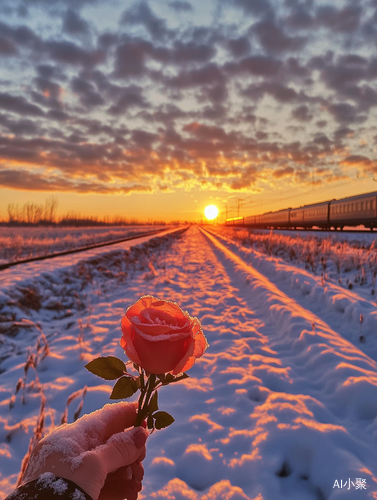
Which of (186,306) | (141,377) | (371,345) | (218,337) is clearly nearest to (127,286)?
(186,306)

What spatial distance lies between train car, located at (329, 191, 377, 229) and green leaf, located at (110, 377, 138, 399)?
28.4 metres

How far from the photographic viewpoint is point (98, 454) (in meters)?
0.75

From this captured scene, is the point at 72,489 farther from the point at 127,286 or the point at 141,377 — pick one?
the point at 127,286

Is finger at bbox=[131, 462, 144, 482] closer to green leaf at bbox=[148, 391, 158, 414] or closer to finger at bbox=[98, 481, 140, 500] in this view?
finger at bbox=[98, 481, 140, 500]

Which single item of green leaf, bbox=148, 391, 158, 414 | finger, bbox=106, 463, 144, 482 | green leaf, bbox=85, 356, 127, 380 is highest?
green leaf, bbox=85, 356, 127, 380

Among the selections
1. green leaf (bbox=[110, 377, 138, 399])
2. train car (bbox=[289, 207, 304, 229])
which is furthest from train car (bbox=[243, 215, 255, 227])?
green leaf (bbox=[110, 377, 138, 399])

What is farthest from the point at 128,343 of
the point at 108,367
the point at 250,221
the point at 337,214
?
the point at 250,221

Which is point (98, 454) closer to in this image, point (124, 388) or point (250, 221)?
point (124, 388)

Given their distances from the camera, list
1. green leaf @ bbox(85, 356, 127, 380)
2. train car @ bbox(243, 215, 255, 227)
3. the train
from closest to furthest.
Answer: green leaf @ bbox(85, 356, 127, 380) < the train < train car @ bbox(243, 215, 255, 227)

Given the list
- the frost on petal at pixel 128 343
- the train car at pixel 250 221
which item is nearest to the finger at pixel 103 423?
the frost on petal at pixel 128 343

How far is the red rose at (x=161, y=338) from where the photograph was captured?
0.63 m

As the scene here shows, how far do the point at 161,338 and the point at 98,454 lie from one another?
0.43 meters

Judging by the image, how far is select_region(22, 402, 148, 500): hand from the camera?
0.72 metres

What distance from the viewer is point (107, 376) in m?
0.74
